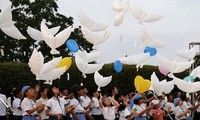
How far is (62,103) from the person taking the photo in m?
8.01

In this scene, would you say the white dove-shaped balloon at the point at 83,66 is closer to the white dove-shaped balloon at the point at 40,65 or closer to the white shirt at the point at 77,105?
the white shirt at the point at 77,105

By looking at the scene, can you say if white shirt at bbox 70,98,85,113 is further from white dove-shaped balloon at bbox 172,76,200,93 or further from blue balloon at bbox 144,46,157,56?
blue balloon at bbox 144,46,157,56

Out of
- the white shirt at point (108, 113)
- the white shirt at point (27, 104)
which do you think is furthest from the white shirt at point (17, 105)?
the white shirt at point (108, 113)

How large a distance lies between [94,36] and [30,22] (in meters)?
13.0

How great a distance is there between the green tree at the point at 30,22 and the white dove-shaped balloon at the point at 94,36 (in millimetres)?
11861

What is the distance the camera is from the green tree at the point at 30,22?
21625 millimetres

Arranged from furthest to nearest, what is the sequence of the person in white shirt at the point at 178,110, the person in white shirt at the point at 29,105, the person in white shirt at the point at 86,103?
the person in white shirt at the point at 178,110 < the person in white shirt at the point at 86,103 < the person in white shirt at the point at 29,105

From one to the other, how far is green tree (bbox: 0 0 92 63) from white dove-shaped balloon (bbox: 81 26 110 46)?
1186cm

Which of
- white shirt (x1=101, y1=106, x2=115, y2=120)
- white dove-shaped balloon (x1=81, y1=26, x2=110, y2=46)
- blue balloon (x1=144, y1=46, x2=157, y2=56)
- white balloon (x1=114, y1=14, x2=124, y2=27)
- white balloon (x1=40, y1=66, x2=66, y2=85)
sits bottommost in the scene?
white shirt (x1=101, y1=106, x2=115, y2=120)

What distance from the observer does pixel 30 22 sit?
21.8 meters

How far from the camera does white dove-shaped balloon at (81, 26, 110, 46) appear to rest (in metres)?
9.18

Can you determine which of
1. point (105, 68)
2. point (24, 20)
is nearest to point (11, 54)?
point (24, 20)

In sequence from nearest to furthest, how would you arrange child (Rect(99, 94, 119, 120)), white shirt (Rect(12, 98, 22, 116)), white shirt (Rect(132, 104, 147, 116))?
white shirt (Rect(132, 104, 147, 116)), white shirt (Rect(12, 98, 22, 116)), child (Rect(99, 94, 119, 120))

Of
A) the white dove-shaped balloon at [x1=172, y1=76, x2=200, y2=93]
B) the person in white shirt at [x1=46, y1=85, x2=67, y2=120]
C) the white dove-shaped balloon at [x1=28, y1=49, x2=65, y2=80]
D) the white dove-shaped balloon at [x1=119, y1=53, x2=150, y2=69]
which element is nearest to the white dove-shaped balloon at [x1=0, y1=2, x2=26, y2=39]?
the white dove-shaped balloon at [x1=28, y1=49, x2=65, y2=80]
